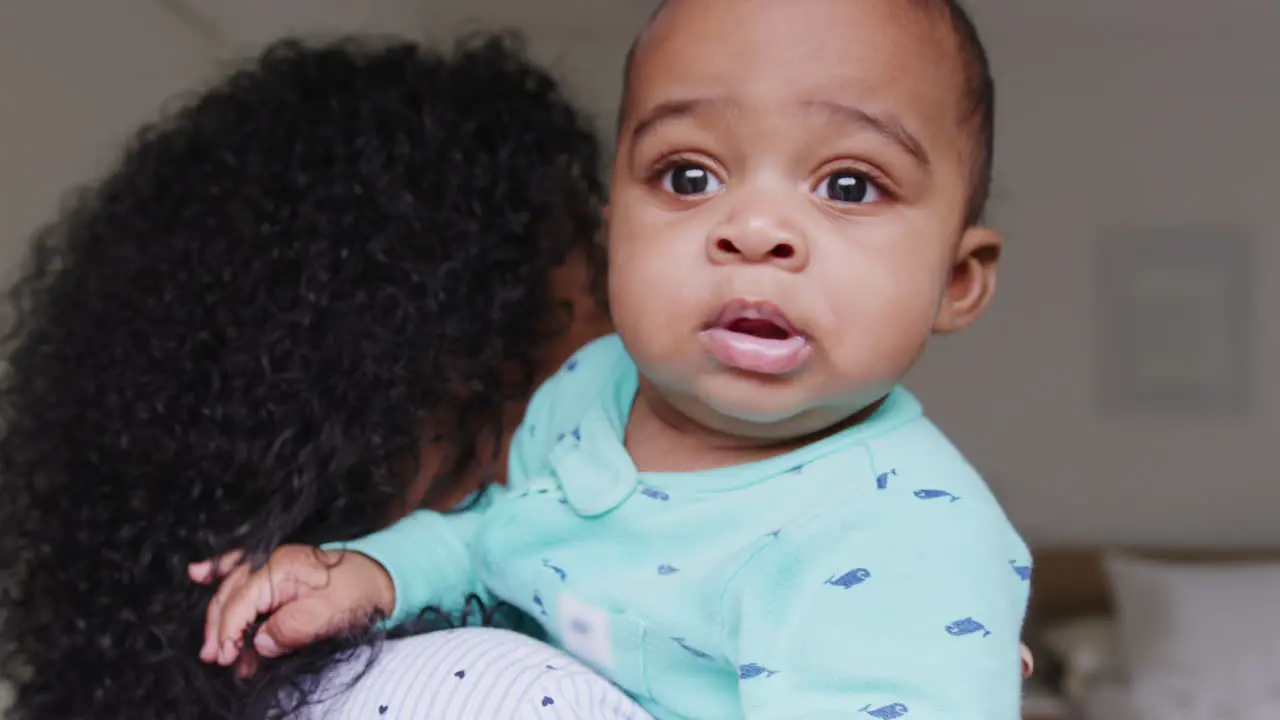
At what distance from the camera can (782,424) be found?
0.71 metres

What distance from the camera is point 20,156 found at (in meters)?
1.27

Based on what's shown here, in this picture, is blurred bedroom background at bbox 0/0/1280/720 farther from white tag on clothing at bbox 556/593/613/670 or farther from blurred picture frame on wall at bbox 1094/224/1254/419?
white tag on clothing at bbox 556/593/613/670

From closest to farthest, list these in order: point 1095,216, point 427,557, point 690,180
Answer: point 690,180 → point 427,557 → point 1095,216

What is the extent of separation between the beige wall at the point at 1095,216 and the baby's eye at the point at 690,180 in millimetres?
2816

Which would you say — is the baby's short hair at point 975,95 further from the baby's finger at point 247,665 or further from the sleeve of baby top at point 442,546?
the baby's finger at point 247,665

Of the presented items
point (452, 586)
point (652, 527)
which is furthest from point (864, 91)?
point (452, 586)

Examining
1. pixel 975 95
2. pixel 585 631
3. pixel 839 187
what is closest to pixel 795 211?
pixel 839 187

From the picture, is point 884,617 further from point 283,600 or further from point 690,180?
point 283,600

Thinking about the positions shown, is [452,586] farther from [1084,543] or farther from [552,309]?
[1084,543]

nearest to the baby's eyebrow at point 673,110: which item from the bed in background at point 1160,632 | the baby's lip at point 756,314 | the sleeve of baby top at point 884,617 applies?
the baby's lip at point 756,314

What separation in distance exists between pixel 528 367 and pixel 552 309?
0.05 metres

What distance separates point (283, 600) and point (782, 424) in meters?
0.34

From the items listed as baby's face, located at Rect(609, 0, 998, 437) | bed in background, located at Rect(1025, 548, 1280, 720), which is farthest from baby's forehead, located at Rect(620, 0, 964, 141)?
bed in background, located at Rect(1025, 548, 1280, 720)

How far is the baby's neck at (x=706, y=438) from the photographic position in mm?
718
